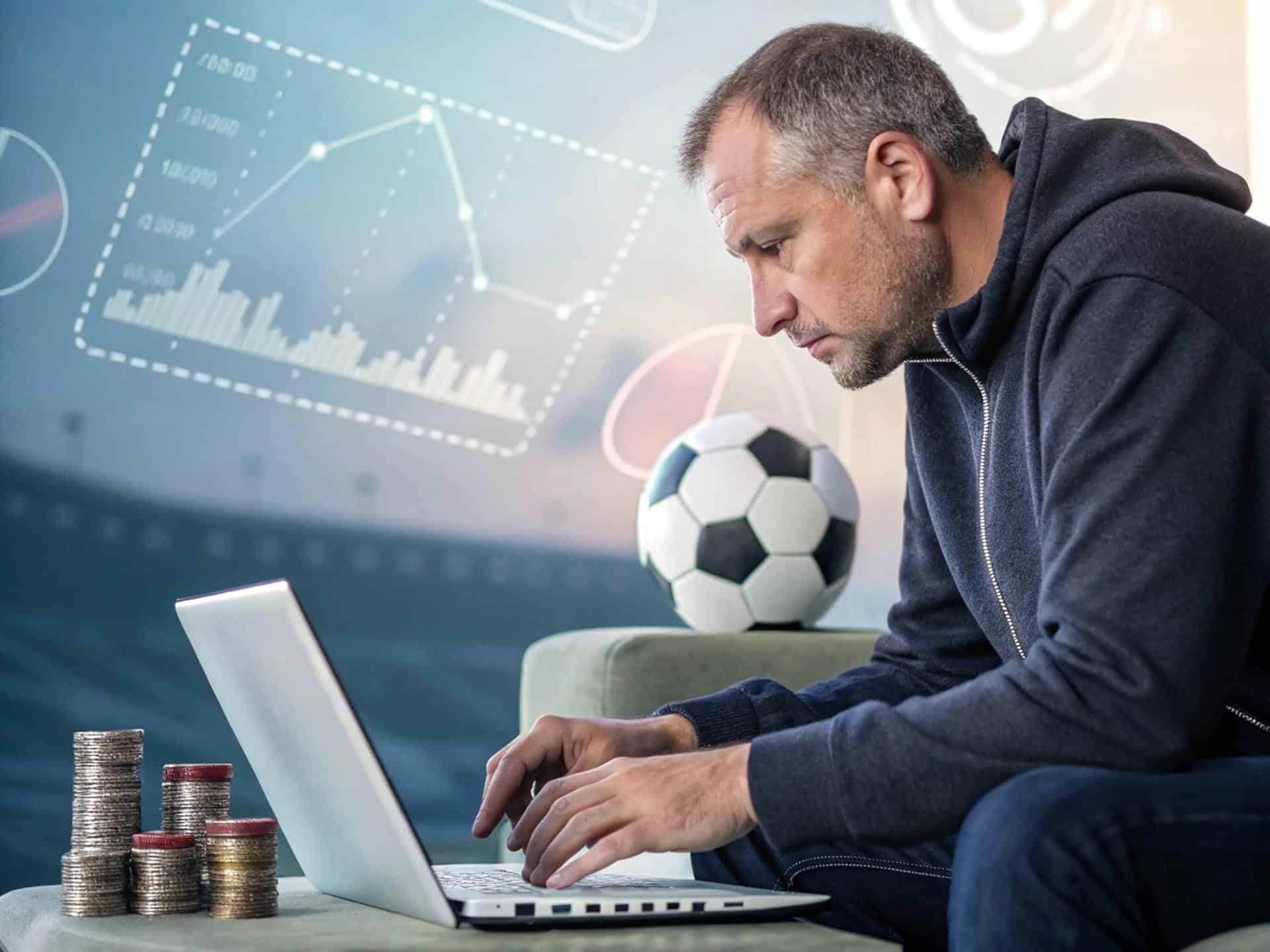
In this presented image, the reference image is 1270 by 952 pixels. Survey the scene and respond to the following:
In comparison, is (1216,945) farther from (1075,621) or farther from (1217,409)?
(1217,409)

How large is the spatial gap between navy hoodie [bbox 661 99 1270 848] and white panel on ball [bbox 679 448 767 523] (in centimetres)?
92

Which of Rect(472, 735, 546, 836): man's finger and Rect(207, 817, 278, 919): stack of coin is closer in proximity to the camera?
Rect(207, 817, 278, 919): stack of coin

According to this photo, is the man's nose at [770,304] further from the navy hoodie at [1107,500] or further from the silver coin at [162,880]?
the silver coin at [162,880]

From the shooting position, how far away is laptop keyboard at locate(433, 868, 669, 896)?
936mm

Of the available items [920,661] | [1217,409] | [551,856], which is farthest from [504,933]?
[920,661]

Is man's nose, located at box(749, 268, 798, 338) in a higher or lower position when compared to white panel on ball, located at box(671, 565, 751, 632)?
higher

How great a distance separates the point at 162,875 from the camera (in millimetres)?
993

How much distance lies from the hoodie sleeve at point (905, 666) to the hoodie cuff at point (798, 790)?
34cm

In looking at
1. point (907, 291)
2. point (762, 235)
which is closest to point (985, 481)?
point (907, 291)

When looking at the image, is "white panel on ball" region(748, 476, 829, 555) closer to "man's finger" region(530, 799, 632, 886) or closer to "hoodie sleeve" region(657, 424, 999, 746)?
"hoodie sleeve" region(657, 424, 999, 746)

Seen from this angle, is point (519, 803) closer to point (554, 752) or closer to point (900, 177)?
point (554, 752)

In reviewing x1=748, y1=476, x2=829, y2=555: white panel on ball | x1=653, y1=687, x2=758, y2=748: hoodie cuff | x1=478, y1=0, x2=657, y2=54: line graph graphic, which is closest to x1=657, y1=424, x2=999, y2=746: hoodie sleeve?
x1=653, y1=687, x2=758, y2=748: hoodie cuff

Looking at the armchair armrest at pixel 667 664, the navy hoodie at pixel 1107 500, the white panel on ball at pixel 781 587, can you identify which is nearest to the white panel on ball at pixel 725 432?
the white panel on ball at pixel 781 587
